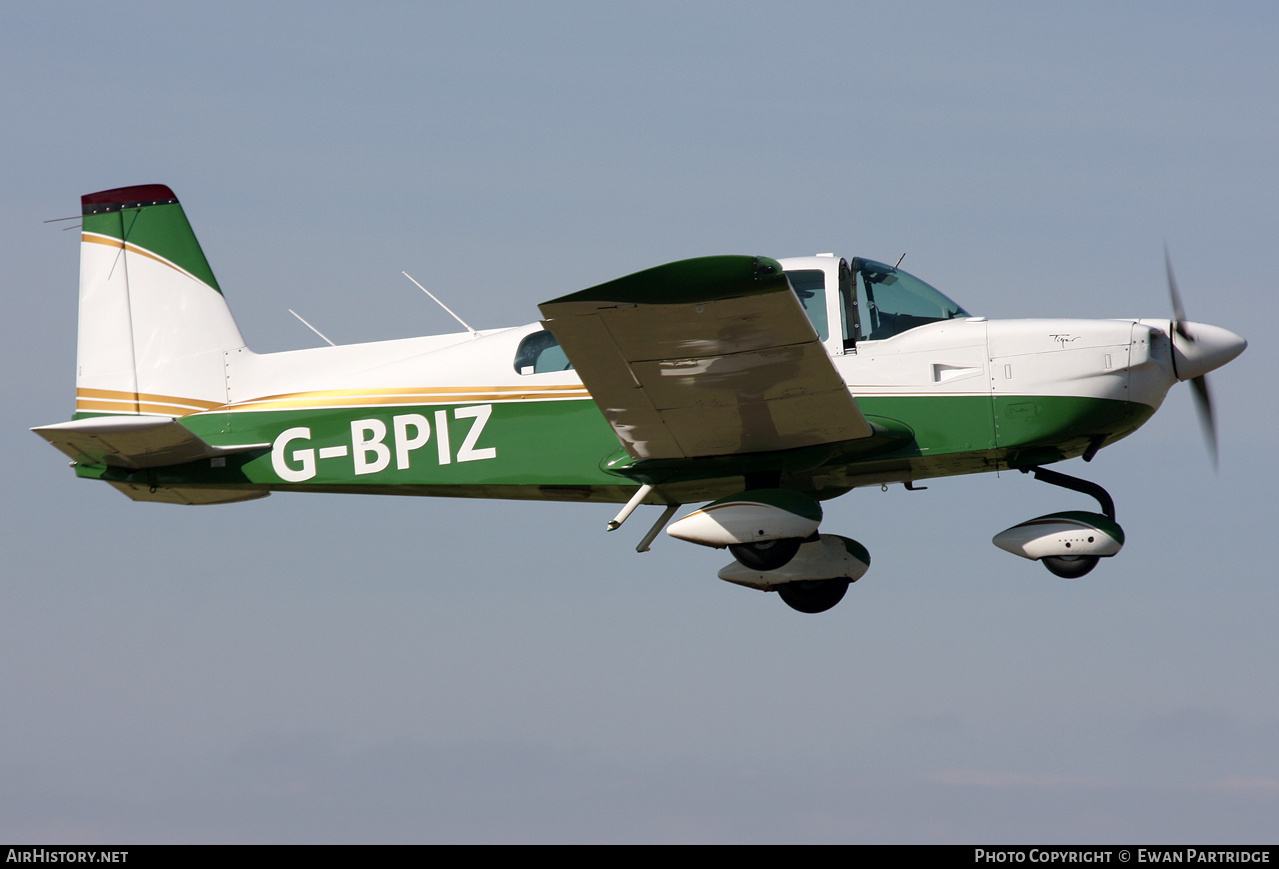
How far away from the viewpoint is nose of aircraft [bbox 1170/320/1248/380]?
421 inches

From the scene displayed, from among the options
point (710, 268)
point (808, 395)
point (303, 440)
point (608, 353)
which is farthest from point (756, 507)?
point (303, 440)

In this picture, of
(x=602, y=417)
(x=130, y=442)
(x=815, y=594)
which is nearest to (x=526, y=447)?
(x=602, y=417)

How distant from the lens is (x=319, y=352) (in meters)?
12.0

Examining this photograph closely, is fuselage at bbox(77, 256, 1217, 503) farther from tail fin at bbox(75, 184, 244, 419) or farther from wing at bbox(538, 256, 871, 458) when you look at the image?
wing at bbox(538, 256, 871, 458)

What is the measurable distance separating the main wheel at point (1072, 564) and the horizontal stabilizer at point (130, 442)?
20.3 feet

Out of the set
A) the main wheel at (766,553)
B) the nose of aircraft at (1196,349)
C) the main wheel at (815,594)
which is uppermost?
the nose of aircraft at (1196,349)

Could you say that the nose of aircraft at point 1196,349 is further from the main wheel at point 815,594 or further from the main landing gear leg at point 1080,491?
the main wheel at point 815,594

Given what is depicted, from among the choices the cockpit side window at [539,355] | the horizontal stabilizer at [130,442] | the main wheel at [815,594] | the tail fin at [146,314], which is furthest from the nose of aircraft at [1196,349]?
the tail fin at [146,314]

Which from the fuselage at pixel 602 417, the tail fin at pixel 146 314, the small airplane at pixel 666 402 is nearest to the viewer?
the small airplane at pixel 666 402

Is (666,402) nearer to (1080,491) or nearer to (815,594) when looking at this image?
(815,594)

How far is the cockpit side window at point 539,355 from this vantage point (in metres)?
11.1

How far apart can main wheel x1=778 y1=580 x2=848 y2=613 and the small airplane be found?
0.06ft

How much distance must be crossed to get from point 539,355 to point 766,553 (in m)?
2.30

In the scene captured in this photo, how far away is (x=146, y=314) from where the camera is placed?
40.2ft
